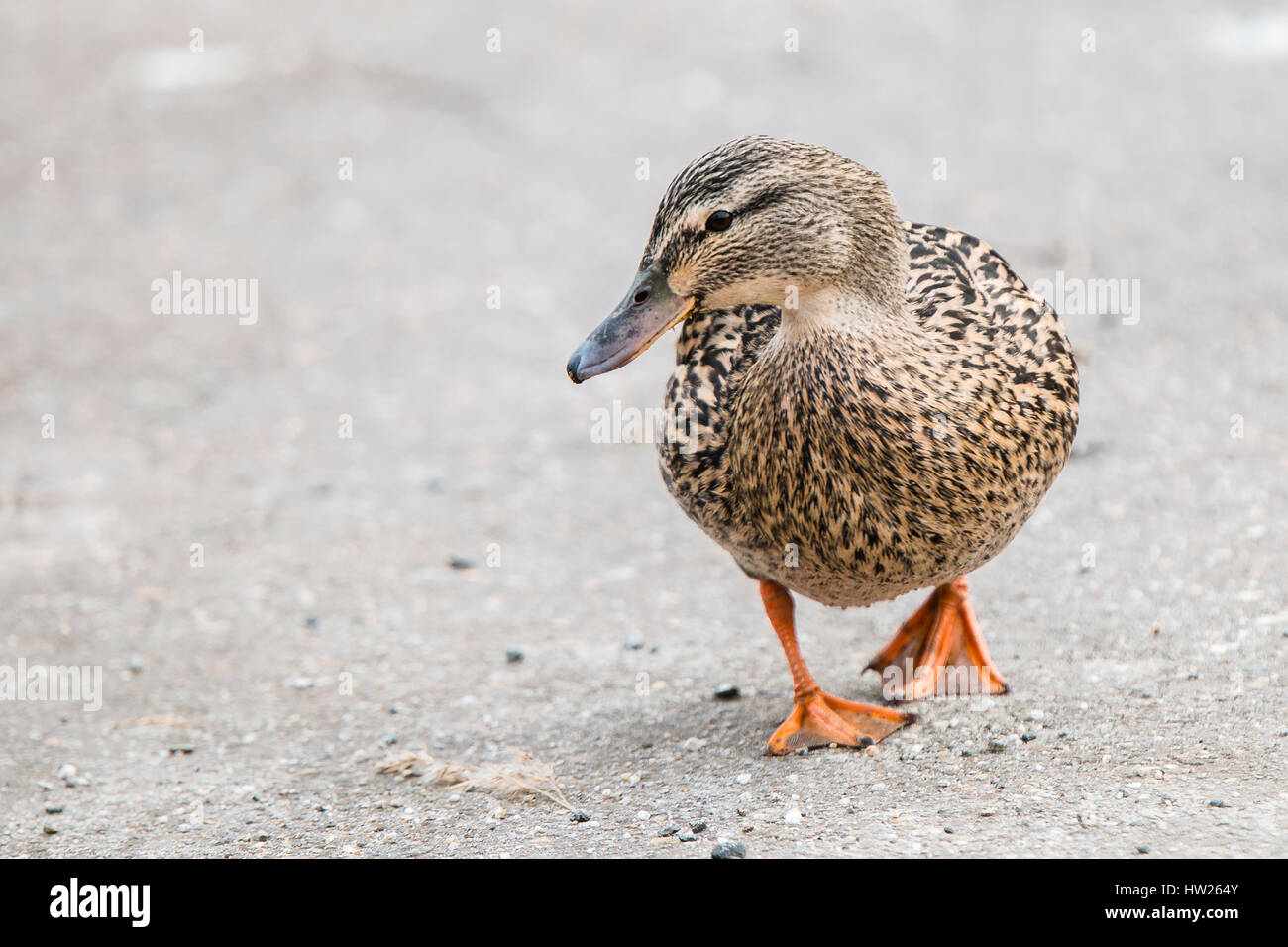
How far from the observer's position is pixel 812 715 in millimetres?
4621

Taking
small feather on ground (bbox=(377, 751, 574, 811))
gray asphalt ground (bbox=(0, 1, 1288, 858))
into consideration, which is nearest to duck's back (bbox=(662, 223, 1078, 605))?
gray asphalt ground (bbox=(0, 1, 1288, 858))

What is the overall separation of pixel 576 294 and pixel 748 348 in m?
4.90

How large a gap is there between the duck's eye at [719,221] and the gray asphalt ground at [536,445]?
1602 mm

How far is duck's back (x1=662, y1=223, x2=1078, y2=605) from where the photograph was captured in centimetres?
400

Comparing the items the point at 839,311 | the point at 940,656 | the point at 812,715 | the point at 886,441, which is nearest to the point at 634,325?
the point at 839,311

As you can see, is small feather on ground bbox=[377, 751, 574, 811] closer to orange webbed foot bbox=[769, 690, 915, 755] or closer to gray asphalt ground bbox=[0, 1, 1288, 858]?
gray asphalt ground bbox=[0, 1, 1288, 858]

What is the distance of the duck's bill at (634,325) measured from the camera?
3.91 meters

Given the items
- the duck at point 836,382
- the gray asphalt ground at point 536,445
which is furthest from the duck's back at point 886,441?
the gray asphalt ground at point 536,445

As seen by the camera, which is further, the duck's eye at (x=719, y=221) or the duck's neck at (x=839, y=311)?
the duck's neck at (x=839, y=311)

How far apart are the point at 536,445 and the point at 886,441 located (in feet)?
13.4

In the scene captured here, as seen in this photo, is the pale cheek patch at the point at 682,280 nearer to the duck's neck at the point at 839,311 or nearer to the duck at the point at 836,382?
the duck at the point at 836,382

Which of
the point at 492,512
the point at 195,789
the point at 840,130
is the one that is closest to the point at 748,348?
the point at 195,789

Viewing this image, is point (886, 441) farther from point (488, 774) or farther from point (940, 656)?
point (488, 774)
